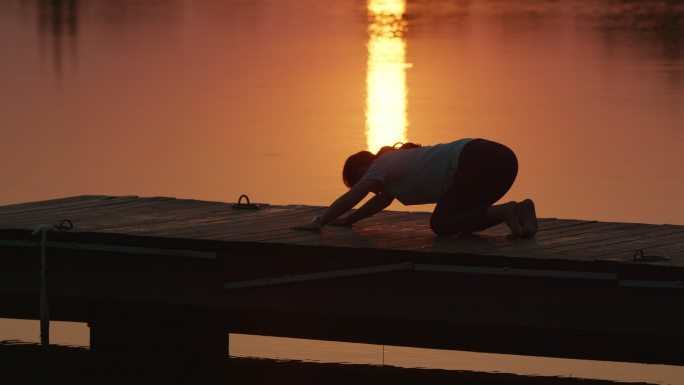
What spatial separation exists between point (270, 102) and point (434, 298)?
21.4m

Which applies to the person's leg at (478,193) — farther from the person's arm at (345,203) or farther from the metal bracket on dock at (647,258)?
the metal bracket on dock at (647,258)

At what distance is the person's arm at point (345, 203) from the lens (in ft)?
40.1

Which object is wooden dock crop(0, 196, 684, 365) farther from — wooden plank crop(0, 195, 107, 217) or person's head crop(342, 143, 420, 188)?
person's head crop(342, 143, 420, 188)

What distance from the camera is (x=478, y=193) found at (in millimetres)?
12289

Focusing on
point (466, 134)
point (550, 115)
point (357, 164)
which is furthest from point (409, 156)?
point (550, 115)

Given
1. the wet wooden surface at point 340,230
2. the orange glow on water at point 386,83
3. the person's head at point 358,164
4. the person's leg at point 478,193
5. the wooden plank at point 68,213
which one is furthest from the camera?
the orange glow on water at point 386,83

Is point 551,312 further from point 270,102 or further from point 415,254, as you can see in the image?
point 270,102

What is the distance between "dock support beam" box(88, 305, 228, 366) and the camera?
13.4 meters

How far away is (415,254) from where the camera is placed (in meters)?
11.7

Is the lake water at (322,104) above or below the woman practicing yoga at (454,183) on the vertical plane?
above

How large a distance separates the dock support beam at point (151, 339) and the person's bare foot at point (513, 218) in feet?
7.72

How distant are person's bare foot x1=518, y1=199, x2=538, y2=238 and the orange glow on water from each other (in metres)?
14.1

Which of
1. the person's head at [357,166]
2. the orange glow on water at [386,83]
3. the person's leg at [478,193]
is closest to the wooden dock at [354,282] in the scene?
the person's leg at [478,193]

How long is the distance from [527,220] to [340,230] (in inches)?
52.0
